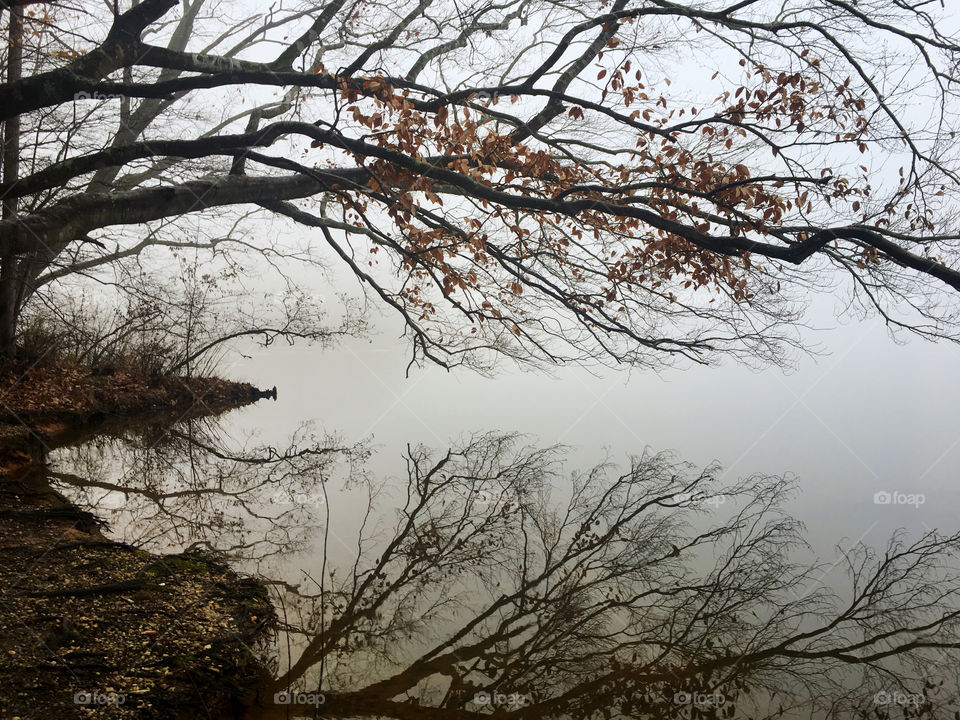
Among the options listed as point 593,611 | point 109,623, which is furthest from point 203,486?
point 593,611

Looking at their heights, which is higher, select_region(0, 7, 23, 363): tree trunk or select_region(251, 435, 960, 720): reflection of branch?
select_region(0, 7, 23, 363): tree trunk

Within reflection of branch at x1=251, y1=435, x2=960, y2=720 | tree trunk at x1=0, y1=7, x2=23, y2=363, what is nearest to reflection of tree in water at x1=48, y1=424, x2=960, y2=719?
reflection of branch at x1=251, y1=435, x2=960, y2=720

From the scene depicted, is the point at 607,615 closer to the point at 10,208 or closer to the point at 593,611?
the point at 593,611

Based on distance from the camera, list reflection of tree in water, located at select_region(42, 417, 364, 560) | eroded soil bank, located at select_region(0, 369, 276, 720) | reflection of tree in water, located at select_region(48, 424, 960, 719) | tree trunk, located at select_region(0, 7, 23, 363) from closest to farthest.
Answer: eroded soil bank, located at select_region(0, 369, 276, 720) → reflection of tree in water, located at select_region(48, 424, 960, 719) → reflection of tree in water, located at select_region(42, 417, 364, 560) → tree trunk, located at select_region(0, 7, 23, 363)

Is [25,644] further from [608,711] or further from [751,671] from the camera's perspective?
[751,671]

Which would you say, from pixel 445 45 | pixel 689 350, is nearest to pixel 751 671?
pixel 689 350

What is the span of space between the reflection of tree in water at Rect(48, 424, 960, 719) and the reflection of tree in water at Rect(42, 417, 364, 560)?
77 mm

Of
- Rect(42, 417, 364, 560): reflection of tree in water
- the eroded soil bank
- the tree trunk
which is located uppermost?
the tree trunk

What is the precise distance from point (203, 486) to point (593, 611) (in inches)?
189

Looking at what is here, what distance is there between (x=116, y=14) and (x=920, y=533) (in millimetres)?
8971

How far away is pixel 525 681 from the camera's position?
3559mm

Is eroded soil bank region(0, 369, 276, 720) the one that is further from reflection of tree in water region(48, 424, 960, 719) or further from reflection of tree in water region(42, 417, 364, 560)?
reflection of tree in water region(42, 417, 364, 560)

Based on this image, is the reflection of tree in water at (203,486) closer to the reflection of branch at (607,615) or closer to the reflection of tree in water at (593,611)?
the reflection of tree in water at (593,611)

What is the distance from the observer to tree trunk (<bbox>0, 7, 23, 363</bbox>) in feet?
31.3
